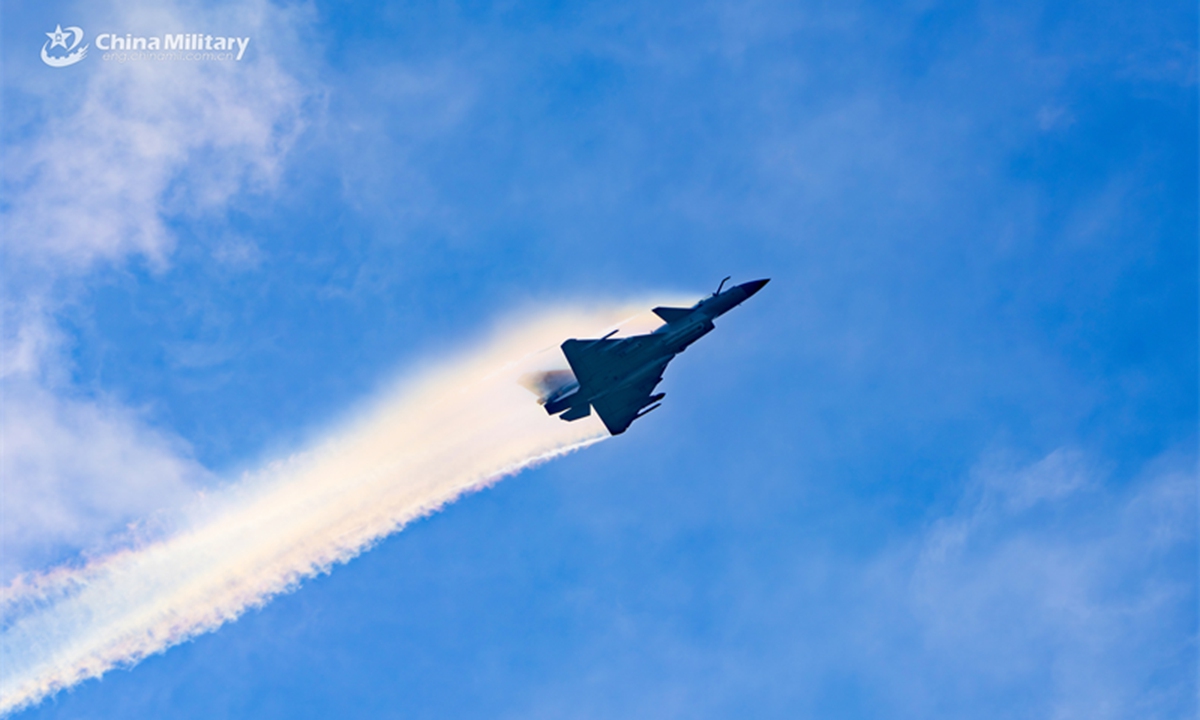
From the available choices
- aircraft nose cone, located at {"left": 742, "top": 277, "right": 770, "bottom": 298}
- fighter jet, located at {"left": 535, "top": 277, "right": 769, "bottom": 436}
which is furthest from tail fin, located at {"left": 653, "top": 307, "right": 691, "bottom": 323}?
aircraft nose cone, located at {"left": 742, "top": 277, "right": 770, "bottom": 298}

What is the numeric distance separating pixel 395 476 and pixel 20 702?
2756 cm

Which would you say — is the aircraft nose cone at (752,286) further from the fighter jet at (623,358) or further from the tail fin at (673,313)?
the tail fin at (673,313)

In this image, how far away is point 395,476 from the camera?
2422 inches

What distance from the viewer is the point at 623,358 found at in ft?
179

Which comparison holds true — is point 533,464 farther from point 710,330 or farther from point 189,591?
point 189,591

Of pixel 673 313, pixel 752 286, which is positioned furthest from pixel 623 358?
pixel 752 286

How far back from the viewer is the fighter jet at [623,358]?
53.9 metres

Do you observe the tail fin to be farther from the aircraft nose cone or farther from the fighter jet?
the aircraft nose cone

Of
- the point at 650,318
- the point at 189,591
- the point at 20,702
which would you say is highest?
the point at 650,318

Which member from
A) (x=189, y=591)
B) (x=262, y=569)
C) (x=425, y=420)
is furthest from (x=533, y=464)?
(x=189, y=591)

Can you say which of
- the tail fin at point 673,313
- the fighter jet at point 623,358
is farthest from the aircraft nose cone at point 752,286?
the tail fin at point 673,313

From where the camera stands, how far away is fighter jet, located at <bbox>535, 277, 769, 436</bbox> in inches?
2124

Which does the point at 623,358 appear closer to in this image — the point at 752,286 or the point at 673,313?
the point at 673,313

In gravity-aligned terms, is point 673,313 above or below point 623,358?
above
